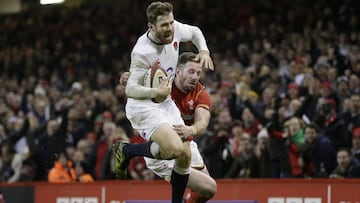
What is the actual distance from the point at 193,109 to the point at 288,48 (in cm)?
755

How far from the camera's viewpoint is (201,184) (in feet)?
33.0

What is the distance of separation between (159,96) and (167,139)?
1.46 ft

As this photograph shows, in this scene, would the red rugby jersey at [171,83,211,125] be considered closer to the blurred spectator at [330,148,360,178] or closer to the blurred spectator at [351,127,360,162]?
→ the blurred spectator at [330,148,360,178]

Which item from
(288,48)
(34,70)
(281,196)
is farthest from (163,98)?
(34,70)

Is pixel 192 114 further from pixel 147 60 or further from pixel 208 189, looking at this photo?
pixel 147 60

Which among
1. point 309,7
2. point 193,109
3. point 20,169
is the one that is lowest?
point 20,169

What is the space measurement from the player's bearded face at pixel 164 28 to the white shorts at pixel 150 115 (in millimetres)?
686

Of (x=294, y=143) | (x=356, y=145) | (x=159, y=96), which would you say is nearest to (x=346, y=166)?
(x=356, y=145)

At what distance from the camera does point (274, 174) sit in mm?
13805

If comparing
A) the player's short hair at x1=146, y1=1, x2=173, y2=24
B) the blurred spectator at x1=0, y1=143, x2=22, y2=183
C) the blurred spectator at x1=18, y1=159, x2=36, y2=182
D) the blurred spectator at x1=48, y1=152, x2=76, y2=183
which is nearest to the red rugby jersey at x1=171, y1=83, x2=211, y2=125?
the player's short hair at x1=146, y1=1, x2=173, y2=24

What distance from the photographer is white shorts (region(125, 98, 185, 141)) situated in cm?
982

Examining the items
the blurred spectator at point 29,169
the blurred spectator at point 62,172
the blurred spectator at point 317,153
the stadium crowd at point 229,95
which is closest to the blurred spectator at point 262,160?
the stadium crowd at point 229,95

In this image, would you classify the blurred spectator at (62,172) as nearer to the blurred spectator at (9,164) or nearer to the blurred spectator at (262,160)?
the blurred spectator at (9,164)

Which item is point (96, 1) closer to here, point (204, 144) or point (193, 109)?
point (204, 144)
